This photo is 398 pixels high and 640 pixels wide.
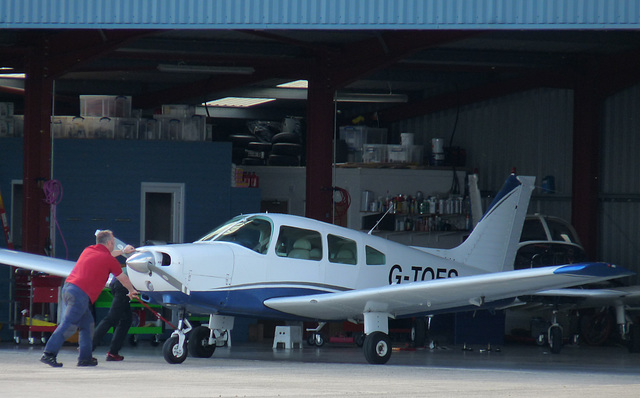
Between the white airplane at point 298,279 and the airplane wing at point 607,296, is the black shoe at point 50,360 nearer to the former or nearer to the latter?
the white airplane at point 298,279

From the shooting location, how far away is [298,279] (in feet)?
38.7

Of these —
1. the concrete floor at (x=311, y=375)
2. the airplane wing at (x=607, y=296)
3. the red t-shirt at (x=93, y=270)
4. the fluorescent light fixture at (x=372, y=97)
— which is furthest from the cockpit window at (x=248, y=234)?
the fluorescent light fixture at (x=372, y=97)

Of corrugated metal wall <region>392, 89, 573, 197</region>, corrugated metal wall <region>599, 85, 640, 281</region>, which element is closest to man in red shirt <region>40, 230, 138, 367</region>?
corrugated metal wall <region>599, 85, 640, 281</region>

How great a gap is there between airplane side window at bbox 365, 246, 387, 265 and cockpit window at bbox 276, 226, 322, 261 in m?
0.75

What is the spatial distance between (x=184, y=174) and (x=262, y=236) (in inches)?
204

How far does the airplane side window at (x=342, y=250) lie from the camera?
1212 centimetres

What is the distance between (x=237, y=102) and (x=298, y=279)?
12.0 m

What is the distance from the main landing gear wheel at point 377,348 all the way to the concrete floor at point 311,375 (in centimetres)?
16

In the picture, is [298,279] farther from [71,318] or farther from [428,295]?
[71,318]

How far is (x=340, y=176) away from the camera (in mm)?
19203

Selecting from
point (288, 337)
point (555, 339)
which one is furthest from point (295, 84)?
point (555, 339)

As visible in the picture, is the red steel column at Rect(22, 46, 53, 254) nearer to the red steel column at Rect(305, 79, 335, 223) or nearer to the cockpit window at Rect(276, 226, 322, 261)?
the red steel column at Rect(305, 79, 335, 223)

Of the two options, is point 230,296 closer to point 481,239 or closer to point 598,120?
point 481,239

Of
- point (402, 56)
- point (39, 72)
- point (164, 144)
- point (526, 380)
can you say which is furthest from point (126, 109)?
point (526, 380)
